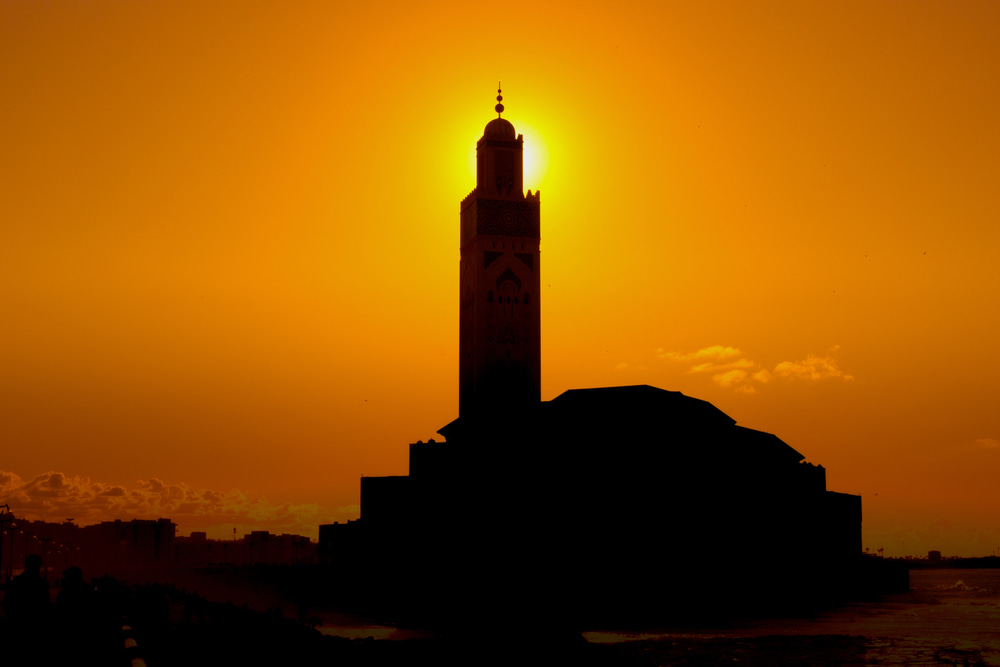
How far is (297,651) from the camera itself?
108 ft

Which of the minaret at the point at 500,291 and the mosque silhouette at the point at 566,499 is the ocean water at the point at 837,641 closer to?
the mosque silhouette at the point at 566,499

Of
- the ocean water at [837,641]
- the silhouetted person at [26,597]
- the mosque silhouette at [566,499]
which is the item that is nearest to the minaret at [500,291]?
the mosque silhouette at [566,499]

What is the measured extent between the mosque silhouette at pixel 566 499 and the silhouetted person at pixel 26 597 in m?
73.0

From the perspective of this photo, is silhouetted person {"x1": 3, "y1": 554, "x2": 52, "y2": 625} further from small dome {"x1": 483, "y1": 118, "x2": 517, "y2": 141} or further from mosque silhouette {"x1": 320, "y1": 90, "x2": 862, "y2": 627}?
small dome {"x1": 483, "y1": 118, "x2": 517, "y2": 141}

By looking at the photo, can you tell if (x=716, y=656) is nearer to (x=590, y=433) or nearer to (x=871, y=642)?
(x=871, y=642)

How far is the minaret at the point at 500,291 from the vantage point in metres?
118

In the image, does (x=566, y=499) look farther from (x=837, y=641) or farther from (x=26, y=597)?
(x=26, y=597)

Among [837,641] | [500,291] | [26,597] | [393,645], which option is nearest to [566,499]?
[500,291]

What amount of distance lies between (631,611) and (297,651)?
234 feet

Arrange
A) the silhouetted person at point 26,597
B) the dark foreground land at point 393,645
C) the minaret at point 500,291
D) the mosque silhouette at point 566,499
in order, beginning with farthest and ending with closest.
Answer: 1. the minaret at point 500,291
2. the mosque silhouette at point 566,499
3. the dark foreground land at point 393,645
4. the silhouetted person at point 26,597

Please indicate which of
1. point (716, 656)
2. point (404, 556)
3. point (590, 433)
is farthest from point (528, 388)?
point (716, 656)

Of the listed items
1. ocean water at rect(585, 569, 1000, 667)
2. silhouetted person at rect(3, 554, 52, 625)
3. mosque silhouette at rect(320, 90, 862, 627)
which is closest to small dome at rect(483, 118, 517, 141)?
mosque silhouette at rect(320, 90, 862, 627)

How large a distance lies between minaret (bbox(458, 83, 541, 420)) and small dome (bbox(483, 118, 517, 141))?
804 mm

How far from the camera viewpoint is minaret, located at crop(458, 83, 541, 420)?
118 m
